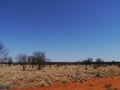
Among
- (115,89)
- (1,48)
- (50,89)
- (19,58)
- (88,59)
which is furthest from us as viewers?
(88,59)

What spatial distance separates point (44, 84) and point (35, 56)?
132ft

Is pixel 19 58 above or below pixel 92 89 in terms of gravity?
above

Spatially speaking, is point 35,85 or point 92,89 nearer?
point 92,89

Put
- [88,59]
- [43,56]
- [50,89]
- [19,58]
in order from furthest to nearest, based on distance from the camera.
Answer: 1. [88,59]
2. [19,58]
3. [43,56]
4. [50,89]

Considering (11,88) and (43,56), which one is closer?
(11,88)

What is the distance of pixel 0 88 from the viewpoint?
2305 cm

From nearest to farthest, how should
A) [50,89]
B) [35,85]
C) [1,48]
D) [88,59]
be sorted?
[50,89], [35,85], [1,48], [88,59]

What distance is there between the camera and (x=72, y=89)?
75.4 feet

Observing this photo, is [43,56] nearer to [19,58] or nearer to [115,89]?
[19,58]

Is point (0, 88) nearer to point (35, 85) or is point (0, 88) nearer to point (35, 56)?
point (35, 85)

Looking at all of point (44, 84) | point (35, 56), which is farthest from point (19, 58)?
point (44, 84)

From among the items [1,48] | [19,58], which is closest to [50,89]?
[1,48]

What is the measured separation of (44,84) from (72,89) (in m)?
4.64

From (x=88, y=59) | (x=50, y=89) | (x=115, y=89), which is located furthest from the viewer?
(x=88, y=59)
